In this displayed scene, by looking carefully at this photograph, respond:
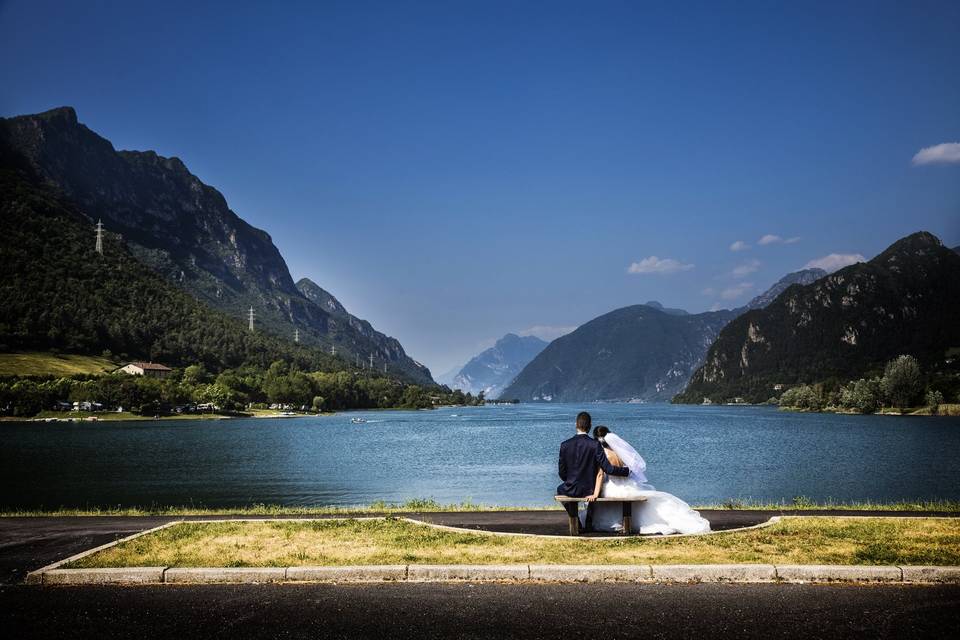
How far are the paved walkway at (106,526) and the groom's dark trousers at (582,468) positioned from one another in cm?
126

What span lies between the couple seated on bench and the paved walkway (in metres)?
1.15

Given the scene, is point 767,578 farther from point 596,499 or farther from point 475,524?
point 475,524

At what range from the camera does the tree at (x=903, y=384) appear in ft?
571

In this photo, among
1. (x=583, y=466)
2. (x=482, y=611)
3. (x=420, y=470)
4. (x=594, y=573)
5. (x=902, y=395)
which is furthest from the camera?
(x=902, y=395)

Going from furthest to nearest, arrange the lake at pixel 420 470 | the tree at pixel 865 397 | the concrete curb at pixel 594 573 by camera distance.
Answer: the tree at pixel 865 397, the lake at pixel 420 470, the concrete curb at pixel 594 573

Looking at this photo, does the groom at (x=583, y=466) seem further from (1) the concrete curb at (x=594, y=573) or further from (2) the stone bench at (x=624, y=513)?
(1) the concrete curb at (x=594, y=573)

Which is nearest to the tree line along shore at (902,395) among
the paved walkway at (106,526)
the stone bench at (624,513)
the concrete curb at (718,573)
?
the paved walkway at (106,526)

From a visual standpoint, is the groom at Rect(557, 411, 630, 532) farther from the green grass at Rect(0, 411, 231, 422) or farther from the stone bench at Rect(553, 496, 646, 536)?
the green grass at Rect(0, 411, 231, 422)

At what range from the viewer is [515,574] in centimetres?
1234

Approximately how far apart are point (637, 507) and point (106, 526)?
14248 mm

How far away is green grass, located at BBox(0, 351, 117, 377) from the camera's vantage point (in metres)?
173

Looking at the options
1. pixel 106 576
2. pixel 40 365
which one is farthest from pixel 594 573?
pixel 40 365

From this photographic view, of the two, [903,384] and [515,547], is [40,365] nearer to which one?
[515,547]

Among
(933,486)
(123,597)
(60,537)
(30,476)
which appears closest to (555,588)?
(123,597)
